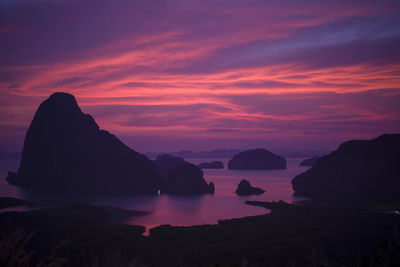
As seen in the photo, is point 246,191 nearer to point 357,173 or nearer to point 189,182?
point 189,182

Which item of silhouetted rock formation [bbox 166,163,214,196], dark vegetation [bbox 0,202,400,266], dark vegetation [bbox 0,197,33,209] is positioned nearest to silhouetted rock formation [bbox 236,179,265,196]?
silhouetted rock formation [bbox 166,163,214,196]

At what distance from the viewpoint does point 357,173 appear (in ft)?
412

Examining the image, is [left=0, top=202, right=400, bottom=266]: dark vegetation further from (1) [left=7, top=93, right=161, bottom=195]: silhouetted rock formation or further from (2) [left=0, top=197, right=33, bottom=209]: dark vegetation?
(1) [left=7, top=93, right=161, bottom=195]: silhouetted rock formation

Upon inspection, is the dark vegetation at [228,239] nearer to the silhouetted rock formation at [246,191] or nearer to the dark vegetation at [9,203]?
the dark vegetation at [9,203]

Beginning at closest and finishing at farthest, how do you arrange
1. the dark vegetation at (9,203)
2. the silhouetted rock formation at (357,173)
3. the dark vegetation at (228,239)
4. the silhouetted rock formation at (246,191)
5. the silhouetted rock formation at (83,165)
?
1. the dark vegetation at (228,239)
2. the dark vegetation at (9,203)
3. the silhouetted rock formation at (357,173)
4. the silhouetted rock formation at (246,191)
5. the silhouetted rock formation at (83,165)

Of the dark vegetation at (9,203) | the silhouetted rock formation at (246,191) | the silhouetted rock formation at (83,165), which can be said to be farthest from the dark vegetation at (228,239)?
the silhouetted rock formation at (83,165)

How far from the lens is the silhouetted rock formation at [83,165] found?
175 metres

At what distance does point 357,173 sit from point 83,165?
126 m

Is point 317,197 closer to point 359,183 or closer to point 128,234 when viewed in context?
point 359,183

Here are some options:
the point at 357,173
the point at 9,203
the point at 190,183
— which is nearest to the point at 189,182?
the point at 190,183

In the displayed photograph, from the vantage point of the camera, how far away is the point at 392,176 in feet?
384

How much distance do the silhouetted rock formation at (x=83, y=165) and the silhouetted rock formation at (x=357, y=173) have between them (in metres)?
70.8

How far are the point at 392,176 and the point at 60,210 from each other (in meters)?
98.8

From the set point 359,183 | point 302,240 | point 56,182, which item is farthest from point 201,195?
point 302,240
